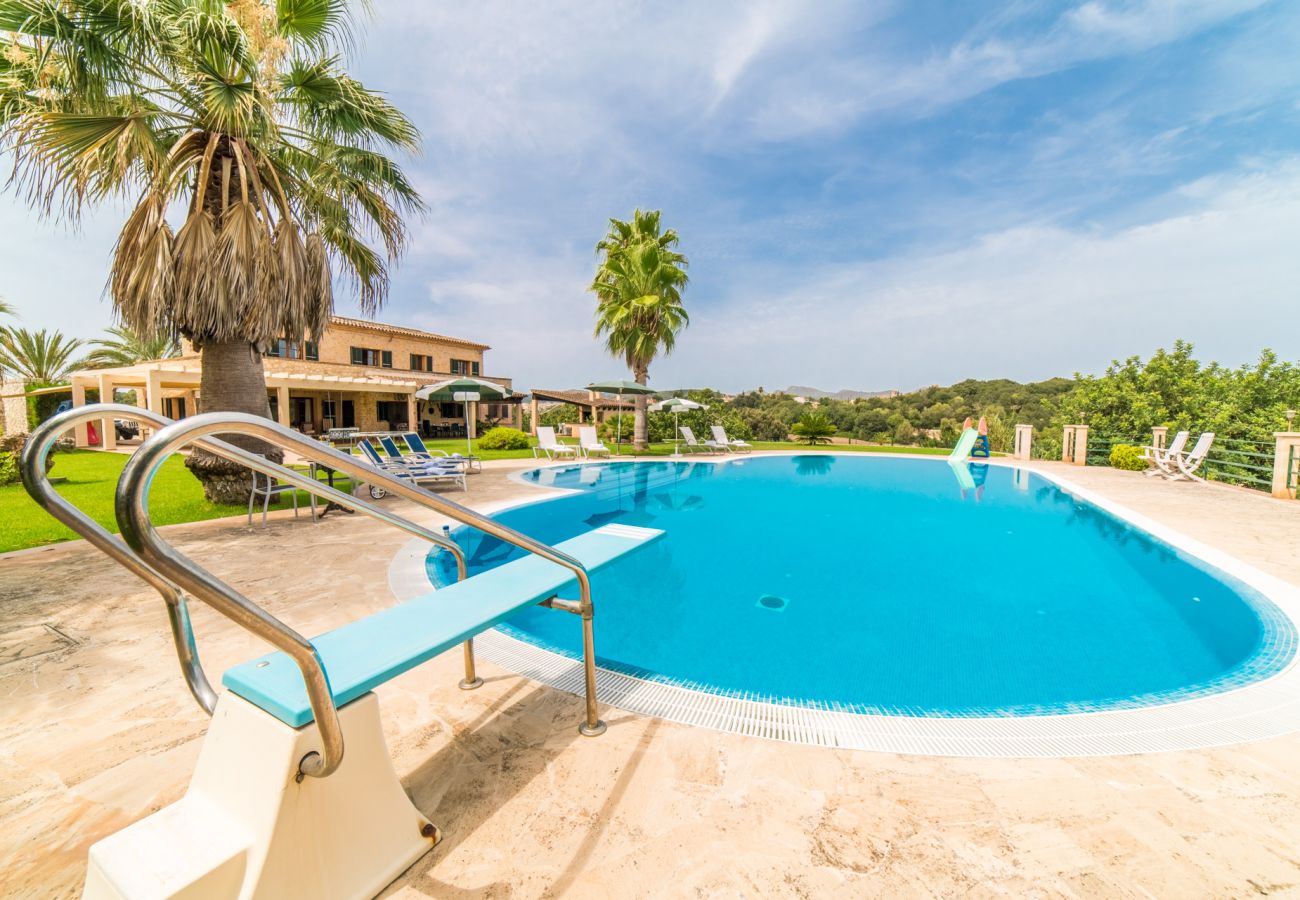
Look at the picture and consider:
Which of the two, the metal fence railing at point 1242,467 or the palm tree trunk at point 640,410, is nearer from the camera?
the metal fence railing at point 1242,467

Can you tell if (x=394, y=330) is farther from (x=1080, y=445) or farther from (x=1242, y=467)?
(x=1242, y=467)

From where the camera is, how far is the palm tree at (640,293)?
1869 cm

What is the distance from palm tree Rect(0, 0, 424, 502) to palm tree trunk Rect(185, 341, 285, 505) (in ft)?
0.08

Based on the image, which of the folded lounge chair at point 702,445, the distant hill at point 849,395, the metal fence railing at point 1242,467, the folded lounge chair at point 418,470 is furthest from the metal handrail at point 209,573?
the distant hill at point 849,395

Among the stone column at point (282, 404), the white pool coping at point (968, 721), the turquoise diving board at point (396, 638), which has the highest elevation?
the stone column at point (282, 404)

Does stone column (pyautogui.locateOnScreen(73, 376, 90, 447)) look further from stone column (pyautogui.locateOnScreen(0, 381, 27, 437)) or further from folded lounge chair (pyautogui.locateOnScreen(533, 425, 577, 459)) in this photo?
folded lounge chair (pyautogui.locateOnScreen(533, 425, 577, 459))

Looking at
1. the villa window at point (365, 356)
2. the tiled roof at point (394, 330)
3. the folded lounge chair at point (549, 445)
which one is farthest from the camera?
the villa window at point (365, 356)

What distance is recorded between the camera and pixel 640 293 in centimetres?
1888

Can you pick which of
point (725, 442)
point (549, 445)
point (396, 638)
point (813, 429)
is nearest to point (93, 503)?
point (549, 445)

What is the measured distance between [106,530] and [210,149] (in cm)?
815

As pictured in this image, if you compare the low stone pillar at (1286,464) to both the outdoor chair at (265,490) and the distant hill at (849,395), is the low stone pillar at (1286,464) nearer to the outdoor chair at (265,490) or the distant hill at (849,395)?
the outdoor chair at (265,490)

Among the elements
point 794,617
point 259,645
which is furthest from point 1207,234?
point 259,645

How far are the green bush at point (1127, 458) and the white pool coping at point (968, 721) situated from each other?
16113 millimetres

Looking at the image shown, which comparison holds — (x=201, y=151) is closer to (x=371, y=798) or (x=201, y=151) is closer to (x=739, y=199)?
(x=371, y=798)
